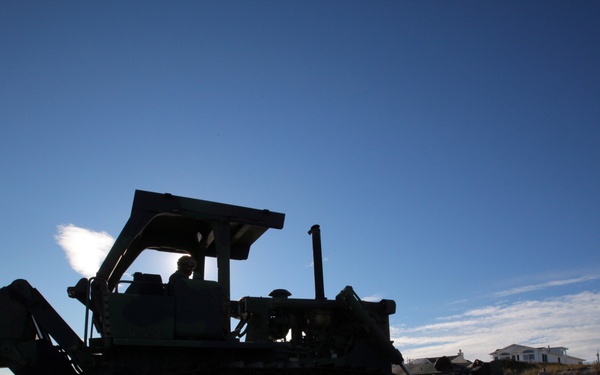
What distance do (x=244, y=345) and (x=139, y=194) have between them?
2204 mm

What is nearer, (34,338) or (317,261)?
(34,338)

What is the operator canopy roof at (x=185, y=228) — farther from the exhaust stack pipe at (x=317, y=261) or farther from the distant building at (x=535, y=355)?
the distant building at (x=535, y=355)

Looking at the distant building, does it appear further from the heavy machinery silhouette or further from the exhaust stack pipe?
the heavy machinery silhouette

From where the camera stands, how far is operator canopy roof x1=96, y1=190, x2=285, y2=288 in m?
7.54

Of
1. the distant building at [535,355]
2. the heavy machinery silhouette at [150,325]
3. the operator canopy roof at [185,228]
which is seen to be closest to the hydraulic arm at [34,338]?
the heavy machinery silhouette at [150,325]

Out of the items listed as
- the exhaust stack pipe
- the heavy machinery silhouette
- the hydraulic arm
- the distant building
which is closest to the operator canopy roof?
the heavy machinery silhouette

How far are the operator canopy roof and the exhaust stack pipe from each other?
188 cm

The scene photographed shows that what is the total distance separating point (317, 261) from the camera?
1143cm

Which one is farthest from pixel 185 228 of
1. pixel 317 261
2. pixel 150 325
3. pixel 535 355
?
pixel 535 355

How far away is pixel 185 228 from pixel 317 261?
2961 millimetres

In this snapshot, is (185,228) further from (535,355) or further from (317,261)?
(535,355)

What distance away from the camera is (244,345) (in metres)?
7.19

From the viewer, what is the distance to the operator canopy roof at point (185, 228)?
7.54 meters

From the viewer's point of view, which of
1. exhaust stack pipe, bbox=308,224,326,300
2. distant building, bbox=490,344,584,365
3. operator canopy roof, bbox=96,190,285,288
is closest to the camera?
operator canopy roof, bbox=96,190,285,288
